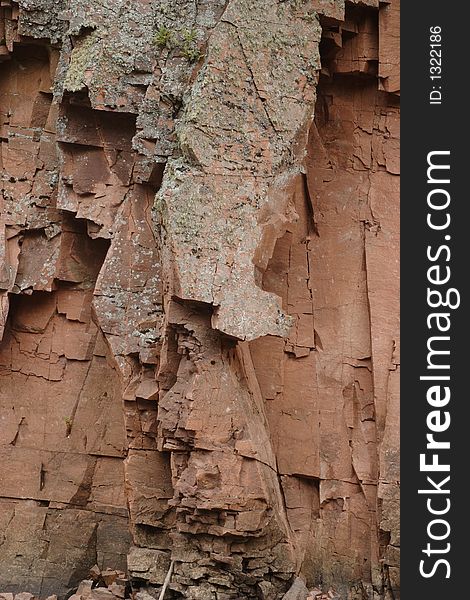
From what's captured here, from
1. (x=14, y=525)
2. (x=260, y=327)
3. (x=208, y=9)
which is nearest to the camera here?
(x=260, y=327)

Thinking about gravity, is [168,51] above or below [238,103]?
above

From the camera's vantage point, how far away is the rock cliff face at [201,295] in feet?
54.3

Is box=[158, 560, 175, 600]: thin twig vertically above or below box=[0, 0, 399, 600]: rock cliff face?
below

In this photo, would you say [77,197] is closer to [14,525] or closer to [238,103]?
[238,103]

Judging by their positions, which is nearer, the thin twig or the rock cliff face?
the rock cliff face

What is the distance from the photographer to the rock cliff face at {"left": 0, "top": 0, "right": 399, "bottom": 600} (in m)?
16.5

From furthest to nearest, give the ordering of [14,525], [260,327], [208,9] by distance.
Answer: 1. [14,525]
2. [208,9]
3. [260,327]

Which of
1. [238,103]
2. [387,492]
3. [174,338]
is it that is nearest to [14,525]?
[174,338]

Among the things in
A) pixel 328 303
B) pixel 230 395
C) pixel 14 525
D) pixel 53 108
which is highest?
pixel 53 108

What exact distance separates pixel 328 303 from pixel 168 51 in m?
4.03

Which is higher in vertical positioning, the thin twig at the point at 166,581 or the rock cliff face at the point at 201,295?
the rock cliff face at the point at 201,295

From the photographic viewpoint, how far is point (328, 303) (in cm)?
1819

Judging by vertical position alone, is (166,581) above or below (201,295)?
below

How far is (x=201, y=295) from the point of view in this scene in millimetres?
16172
